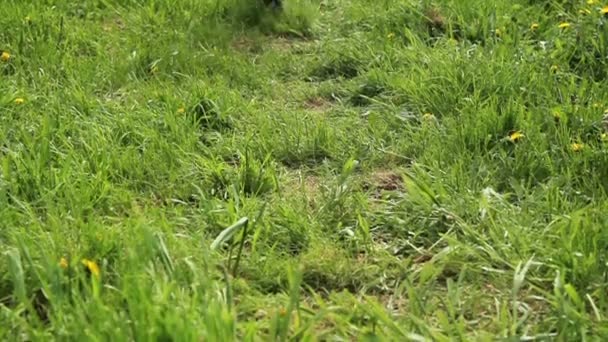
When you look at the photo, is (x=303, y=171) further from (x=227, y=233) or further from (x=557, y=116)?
(x=557, y=116)

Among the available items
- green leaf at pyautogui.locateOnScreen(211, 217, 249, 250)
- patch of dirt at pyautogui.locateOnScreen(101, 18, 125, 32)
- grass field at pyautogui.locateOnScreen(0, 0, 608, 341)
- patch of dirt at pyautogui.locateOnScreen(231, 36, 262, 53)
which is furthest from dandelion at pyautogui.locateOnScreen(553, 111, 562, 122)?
patch of dirt at pyautogui.locateOnScreen(101, 18, 125, 32)

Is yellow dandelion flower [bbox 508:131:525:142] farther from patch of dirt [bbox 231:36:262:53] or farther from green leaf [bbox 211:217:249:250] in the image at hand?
patch of dirt [bbox 231:36:262:53]

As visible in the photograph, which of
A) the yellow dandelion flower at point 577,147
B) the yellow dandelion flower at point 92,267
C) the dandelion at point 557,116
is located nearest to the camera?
the yellow dandelion flower at point 92,267

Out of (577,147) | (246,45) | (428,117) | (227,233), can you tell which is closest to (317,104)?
(428,117)

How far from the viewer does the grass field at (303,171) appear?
8.25ft

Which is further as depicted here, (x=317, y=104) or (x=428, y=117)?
(x=317, y=104)

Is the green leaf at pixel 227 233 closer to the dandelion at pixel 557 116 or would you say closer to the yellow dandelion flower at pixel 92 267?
the yellow dandelion flower at pixel 92 267

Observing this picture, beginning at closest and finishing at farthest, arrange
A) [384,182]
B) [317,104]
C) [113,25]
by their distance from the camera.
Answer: [384,182], [317,104], [113,25]

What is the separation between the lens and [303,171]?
3.67 m

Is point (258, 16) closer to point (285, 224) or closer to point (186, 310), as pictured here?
point (285, 224)

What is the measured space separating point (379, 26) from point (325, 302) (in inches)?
105

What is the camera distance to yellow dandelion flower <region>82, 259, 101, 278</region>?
8.14 ft

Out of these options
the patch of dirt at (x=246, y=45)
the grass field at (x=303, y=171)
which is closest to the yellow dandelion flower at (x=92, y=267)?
the grass field at (x=303, y=171)

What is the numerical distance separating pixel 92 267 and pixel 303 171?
1.32 meters
